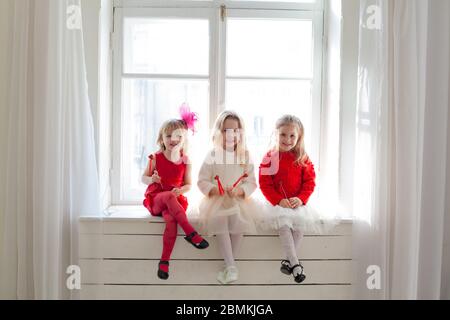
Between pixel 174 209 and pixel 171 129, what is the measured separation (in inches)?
13.3

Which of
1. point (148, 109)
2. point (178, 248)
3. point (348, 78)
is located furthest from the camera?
point (148, 109)

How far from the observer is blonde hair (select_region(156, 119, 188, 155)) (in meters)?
1.99

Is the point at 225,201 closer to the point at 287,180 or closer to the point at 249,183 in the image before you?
the point at 249,183

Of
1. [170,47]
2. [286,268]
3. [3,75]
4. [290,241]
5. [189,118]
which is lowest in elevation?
[286,268]

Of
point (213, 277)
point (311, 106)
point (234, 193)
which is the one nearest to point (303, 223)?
point (234, 193)

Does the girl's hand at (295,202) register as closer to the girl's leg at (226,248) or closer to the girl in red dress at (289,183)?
the girl in red dress at (289,183)

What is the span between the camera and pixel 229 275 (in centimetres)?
185

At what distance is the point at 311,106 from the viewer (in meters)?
2.24

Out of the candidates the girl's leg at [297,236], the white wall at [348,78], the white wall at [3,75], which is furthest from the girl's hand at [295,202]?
the white wall at [3,75]

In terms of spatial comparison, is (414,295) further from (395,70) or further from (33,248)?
(33,248)

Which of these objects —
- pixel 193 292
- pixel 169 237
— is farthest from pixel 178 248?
pixel 193 292

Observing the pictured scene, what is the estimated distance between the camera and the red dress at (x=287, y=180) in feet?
6.48

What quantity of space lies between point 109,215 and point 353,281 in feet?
→ 3.34

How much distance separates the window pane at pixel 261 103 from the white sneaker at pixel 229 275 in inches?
21.8
